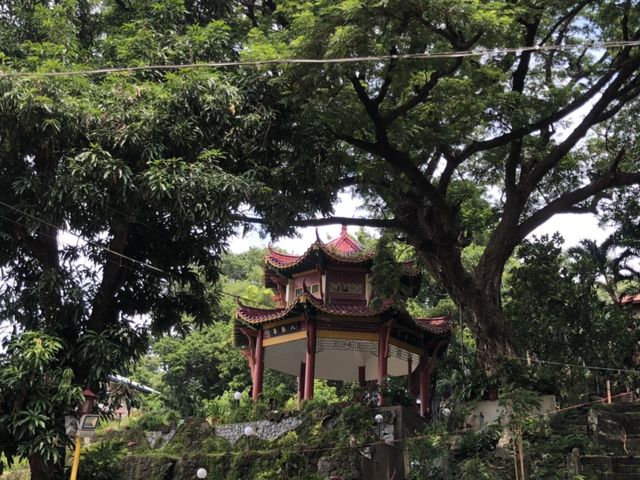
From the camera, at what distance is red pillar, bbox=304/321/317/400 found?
15289mm

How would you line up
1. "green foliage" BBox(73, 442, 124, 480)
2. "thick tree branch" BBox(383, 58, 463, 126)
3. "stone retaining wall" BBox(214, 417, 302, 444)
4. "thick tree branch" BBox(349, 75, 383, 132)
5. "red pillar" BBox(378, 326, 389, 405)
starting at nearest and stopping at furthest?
"green foliage" BBox(73, 442, 124, 480) < "thick tree branch" BBox(383, 58, 463, 126) < "thick tree branch" BBox(349, 75, 383, 132) < "stone retaining wall" BBox(214, 417, 302, 444) < "red pillar" BBox(378, 326, 389, 405)

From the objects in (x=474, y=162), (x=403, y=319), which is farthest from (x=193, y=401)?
(x=474, y=162)

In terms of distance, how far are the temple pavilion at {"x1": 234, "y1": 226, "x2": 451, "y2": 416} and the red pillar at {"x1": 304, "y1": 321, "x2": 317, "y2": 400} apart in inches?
0.9

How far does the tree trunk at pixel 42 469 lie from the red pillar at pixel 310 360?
7.27 m

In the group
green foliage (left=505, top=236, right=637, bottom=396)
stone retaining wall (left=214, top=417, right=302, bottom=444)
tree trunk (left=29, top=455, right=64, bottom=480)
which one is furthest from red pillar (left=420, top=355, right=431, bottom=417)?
tree trunk (left=29, top=455, right=64, bottom=480)

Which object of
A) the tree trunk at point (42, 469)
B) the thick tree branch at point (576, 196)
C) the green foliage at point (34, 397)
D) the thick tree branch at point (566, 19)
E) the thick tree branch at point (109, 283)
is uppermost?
the thick tree branch at point (566, 19)

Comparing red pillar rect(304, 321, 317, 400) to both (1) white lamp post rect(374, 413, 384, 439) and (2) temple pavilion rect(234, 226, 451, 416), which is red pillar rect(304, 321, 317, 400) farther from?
(1) white lamp post rect(374, 413, 384, 439)

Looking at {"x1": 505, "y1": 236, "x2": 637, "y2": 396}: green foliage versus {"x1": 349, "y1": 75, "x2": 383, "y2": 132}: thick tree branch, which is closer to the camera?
{"x1": 349, "y1": 75, "x2": 383, "y2": 132}: thick tree branch

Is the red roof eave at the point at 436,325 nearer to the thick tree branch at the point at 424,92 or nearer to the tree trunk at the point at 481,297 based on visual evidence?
the tree trunk at the point at 481,297

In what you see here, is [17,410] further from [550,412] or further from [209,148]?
[550,412]

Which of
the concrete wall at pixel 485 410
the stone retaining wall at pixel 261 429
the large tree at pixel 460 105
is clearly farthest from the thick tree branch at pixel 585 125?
the stone retaining wall at pixel 261 429

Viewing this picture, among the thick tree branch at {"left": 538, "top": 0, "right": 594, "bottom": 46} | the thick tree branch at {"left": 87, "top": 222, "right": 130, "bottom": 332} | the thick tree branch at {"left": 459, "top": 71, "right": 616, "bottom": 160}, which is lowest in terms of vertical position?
the thick tree branch at {"left": 87, "top": 222, "right": 130, "bottom": 332}

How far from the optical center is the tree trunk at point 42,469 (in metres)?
8.38

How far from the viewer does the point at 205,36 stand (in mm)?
9477
